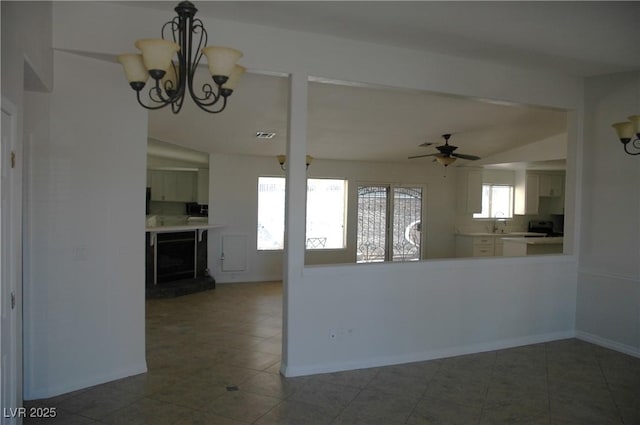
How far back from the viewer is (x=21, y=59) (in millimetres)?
2369

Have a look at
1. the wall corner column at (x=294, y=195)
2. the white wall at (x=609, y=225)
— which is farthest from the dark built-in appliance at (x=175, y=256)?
the white wall at (x=609, y=225)

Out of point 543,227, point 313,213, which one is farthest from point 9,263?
point 543,227

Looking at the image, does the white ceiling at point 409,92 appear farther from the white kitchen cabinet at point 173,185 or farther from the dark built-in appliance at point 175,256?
the white kitchen cabinet at point 173,185

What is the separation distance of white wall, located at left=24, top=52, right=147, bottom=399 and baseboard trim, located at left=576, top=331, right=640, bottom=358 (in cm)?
437

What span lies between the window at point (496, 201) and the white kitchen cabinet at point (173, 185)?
6.29 meters

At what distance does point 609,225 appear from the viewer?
450 cm

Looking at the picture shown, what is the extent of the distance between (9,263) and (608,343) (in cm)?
511

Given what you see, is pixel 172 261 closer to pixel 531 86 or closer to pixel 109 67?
pixel 109 67

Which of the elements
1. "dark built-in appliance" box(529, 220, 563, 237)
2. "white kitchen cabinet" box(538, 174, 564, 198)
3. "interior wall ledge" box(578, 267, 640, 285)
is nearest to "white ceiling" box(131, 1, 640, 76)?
"interior wall ledge" box(578, 267, 640, 285)

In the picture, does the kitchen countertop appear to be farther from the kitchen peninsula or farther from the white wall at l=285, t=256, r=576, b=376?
the kitchen peninsula

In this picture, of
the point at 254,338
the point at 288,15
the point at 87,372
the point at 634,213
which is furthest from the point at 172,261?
the point at 634,213

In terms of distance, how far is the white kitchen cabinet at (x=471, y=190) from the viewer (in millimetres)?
8977

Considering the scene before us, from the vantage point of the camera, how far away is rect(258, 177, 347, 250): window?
7988 mm

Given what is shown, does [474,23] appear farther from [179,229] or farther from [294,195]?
[179,229]
